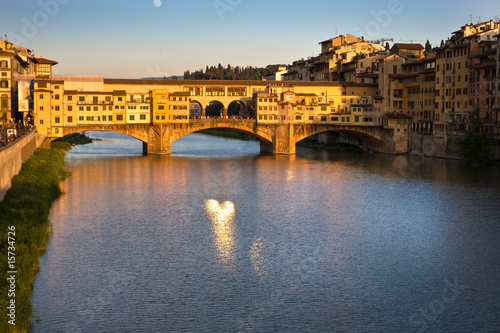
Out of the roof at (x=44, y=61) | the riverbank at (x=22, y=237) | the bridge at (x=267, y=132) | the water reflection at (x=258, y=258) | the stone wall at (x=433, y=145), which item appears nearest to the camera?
the riverbank at (x=22, y=237)

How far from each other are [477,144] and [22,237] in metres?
41.6

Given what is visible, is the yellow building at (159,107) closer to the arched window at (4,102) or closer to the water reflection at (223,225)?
the arched window at (4,102)

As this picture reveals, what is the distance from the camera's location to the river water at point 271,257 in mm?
18859

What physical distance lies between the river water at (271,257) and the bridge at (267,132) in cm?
2021

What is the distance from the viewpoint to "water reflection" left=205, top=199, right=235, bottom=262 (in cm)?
2608

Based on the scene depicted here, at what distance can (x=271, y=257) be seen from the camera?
25094 millimetres

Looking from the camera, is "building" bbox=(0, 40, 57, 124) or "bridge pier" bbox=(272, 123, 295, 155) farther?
"bridge pier" bbox=(272, 123, 295, 155)

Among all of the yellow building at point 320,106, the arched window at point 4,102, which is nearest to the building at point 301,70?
the yellow building at point 320,106

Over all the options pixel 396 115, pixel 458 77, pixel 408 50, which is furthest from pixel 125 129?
pixel 408 50

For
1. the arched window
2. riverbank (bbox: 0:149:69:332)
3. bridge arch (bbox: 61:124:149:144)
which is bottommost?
riverbank (bbox: 0:149:69:332)

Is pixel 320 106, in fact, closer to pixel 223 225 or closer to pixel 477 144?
pixel 477 144

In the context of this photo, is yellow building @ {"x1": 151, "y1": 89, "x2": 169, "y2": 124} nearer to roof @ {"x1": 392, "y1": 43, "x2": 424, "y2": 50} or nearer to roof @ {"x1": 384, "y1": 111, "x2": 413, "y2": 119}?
roof @ {"x1": 384, "y1": 111, "x2": 413, "y2": 119}

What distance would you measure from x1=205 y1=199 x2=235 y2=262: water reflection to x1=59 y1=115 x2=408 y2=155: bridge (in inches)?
1175

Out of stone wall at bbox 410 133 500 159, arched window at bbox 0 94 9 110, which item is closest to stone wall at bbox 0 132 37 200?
arched window at bbox 0 94 9 110
